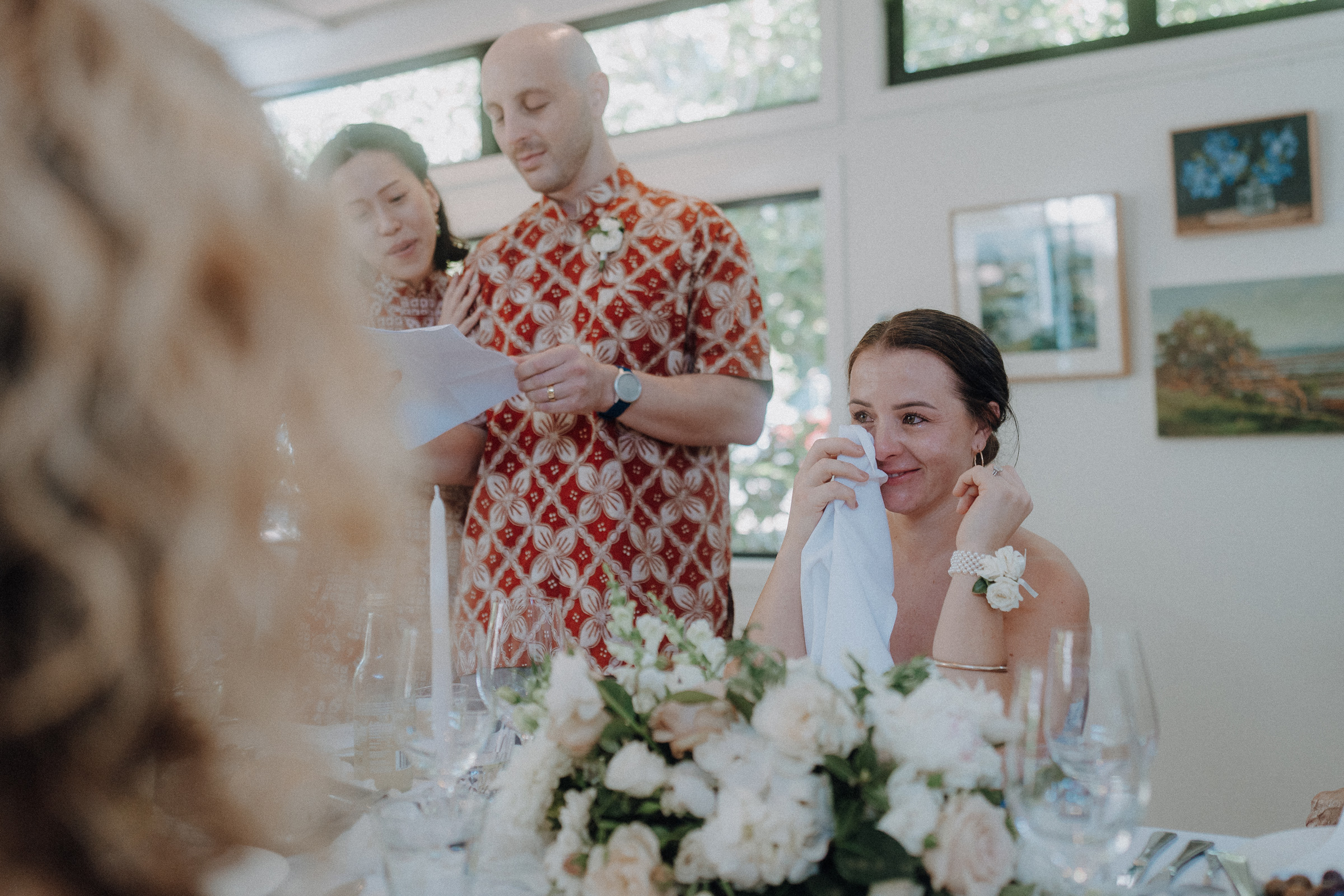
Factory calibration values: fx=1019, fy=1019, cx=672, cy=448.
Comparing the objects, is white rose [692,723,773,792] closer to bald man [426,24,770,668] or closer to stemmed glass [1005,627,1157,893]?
stemmed glass [1005,627,1157,893]

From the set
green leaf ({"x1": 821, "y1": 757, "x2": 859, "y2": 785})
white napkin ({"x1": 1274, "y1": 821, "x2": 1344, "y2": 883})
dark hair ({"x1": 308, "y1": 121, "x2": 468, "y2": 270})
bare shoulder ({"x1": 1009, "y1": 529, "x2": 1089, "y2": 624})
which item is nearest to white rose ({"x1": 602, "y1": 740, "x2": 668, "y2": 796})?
green leaf ({"x1": 821, "y1": 757, "x2": 859, "y2": 785})

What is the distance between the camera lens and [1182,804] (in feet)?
10.5

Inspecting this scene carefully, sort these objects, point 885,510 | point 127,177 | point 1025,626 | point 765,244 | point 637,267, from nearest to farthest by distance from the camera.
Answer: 1. point 127,177
2. point 1025,626
3. point 885,510
4. point 637,267
5. point 765,244

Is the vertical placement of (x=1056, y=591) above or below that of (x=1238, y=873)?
above

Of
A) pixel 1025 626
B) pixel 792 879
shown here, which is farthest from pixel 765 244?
pixel 792 879

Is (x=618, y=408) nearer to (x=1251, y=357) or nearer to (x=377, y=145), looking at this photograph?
(x=377, y=145)

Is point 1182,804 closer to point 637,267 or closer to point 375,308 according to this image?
point 637,267

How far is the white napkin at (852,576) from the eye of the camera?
5.84 ft

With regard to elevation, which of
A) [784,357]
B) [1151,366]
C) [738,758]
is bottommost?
[738,758]

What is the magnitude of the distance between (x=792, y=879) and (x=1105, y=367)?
2971 millimetres

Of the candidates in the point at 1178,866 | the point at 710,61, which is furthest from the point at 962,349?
the point at 710,61

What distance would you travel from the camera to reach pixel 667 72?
14.0 ft

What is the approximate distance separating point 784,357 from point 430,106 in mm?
2172

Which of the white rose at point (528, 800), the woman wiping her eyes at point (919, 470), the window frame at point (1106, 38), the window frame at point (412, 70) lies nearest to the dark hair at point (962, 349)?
the woman wiping her eyes at point (919, 470)
